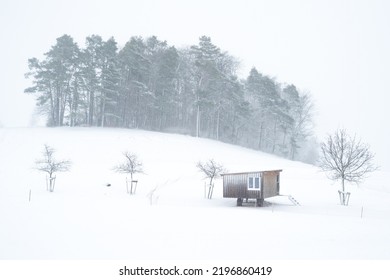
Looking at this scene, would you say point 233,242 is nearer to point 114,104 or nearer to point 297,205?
point 297,205

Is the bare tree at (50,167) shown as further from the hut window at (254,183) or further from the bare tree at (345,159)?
the bare tree at (345,159)

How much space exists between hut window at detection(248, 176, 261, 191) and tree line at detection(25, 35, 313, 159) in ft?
103

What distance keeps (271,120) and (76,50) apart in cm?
4189

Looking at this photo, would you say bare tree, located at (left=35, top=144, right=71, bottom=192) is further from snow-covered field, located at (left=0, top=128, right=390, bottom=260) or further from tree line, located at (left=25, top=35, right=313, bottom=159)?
tree line, located at (left=25, top=35, right=313, bottom=159)

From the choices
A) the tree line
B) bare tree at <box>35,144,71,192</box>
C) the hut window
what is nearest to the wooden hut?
the hut window

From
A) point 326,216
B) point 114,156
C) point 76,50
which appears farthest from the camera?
point 76,50

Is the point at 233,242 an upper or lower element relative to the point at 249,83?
lower

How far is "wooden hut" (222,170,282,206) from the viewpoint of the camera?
100 ft

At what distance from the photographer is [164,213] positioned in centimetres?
2323

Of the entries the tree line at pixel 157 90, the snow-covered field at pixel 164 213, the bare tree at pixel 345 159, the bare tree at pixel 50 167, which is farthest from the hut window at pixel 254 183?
the tree line at pixel 157 90

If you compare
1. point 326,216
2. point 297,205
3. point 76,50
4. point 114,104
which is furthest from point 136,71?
point 326,216

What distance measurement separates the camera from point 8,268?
12.0 meters

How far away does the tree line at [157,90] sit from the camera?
5981 cm

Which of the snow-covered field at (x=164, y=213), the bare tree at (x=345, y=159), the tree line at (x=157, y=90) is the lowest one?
the snow-covered field at (x=164, y=213)
